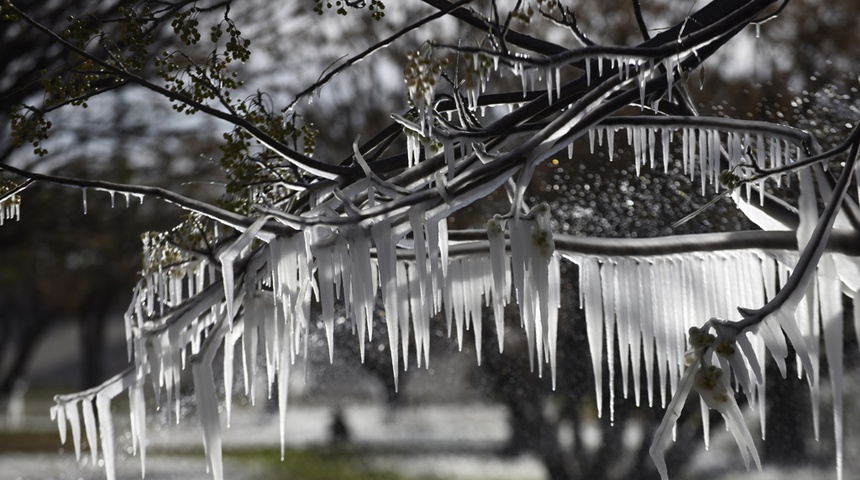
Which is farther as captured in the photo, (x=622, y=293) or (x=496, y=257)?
(x=622, y=293)

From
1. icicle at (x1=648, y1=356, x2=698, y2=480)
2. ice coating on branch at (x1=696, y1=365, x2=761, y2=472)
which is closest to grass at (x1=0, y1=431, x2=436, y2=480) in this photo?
icicle at (x1=648, y1=356, x2=698, y2=480)

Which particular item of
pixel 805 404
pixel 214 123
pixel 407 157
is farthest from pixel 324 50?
pixel 407 157

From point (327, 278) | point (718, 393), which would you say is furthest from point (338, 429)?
point (718, 393)

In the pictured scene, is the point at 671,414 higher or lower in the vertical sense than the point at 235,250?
lower

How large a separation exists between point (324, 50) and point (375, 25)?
101cm

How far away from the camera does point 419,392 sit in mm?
12258

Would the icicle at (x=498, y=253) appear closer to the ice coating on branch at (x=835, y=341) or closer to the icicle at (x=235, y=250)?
the icicle at (x=235, y=250)

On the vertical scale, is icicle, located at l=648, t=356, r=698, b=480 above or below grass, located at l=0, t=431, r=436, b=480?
above

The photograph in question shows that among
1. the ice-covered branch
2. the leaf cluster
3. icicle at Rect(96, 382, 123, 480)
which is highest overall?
the leaf cluster

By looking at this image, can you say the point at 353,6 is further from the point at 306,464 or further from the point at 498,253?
the point at 306,464

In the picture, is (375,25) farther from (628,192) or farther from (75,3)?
(628,192)

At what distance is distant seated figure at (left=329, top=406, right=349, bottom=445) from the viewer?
12781 millimetres

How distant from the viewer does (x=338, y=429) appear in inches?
506

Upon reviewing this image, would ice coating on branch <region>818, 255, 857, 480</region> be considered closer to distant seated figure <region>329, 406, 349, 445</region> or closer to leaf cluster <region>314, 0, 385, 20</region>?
leaf cluster <region>314, 0, 385, 20</region>
